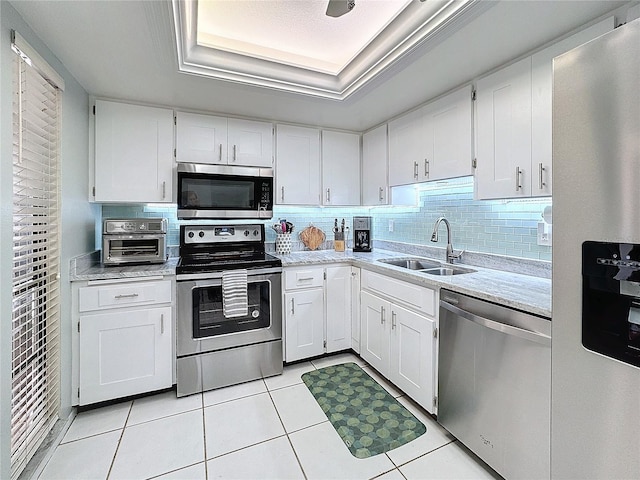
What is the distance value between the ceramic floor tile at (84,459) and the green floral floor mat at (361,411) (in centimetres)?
124

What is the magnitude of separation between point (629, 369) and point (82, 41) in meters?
2.74

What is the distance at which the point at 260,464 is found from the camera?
1627 mm

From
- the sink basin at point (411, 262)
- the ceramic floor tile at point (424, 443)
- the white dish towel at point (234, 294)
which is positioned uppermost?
the sink basin at point (411, 262)

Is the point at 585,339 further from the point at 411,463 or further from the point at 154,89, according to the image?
the point at 154,89

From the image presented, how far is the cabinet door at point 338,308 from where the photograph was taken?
277cm

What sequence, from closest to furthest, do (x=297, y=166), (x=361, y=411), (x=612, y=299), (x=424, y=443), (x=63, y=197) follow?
(x=612, y=299), (x=424, y=443), (x=63, y=197), (x=361, y=411), (x=297, y=166)

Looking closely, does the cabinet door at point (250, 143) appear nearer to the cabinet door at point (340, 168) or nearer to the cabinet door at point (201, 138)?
the cabinet door at point (201, 138)

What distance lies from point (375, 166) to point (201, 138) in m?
1.62

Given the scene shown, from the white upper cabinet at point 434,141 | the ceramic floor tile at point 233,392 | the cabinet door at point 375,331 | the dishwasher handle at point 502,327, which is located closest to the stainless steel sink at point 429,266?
the cabinet door at point 375,331

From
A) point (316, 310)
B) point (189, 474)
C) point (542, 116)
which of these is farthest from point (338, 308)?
point (542, 116)

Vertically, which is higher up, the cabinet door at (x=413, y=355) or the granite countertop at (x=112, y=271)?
the granite countertop at (x=112, y=271)

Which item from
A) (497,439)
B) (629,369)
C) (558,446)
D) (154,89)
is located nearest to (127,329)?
(154,89)

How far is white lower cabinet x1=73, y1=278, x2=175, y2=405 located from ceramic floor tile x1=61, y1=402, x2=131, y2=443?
86 mm

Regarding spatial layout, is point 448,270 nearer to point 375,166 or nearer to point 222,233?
point 375,166
